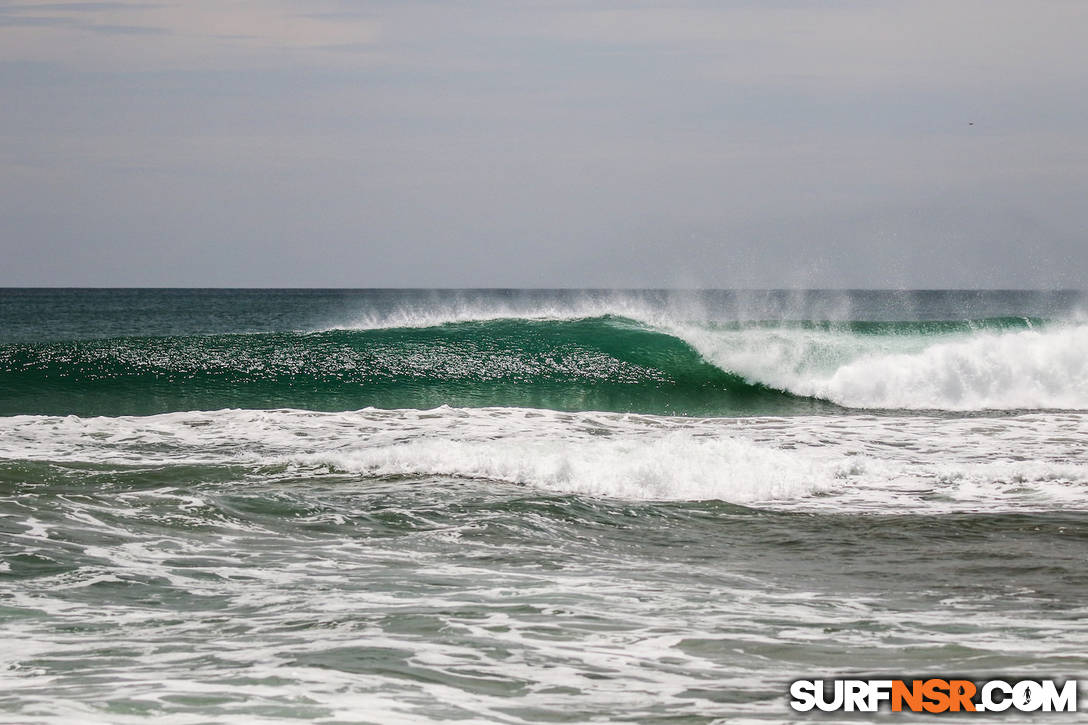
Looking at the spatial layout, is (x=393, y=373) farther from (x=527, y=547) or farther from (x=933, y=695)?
(x=933, y=695)

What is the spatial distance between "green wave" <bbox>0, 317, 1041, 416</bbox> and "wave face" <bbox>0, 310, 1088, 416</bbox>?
39mm

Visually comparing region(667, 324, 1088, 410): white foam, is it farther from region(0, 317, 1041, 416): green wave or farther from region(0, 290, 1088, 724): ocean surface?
region(0, 317, 1041, 416): green wave

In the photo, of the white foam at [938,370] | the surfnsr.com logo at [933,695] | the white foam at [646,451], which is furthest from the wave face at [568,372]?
the surfnsr.com logo at [933,695]

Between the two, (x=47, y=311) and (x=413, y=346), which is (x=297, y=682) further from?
(x=47, y=311)

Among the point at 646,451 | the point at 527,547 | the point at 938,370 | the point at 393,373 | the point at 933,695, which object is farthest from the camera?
the point at 393,373

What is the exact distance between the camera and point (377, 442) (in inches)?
488

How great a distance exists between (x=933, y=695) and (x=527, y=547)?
366 cm

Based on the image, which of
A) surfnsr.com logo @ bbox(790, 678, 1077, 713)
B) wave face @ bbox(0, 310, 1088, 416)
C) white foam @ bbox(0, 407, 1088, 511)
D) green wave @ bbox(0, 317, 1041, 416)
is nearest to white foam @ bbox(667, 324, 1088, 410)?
wave face @ bbox(0, 310, 1088, 416)

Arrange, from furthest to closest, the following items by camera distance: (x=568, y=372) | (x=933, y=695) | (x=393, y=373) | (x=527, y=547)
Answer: (x=568, y=372)
(x=393, y=373)
(x=527, y=547)
(x=933, y=695)

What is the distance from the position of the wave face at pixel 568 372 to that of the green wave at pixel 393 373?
0.13 ft

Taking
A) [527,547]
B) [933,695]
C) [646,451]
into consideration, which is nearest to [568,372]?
[646,451]

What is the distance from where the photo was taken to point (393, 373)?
1969 cm

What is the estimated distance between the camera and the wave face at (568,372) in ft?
58.5

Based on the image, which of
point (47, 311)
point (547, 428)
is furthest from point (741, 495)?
point (47, 311)
